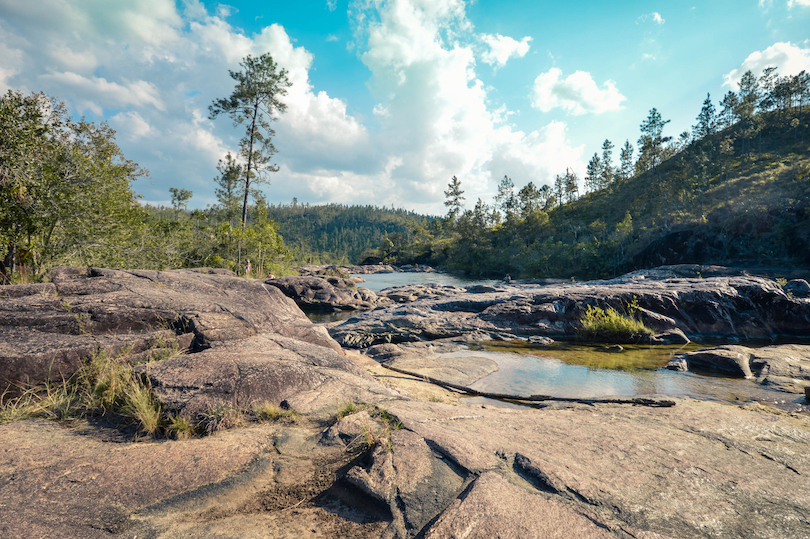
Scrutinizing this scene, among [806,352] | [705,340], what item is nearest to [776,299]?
[705,340]

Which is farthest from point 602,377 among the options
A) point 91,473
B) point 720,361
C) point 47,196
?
point 47,196

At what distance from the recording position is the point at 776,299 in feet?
40.5

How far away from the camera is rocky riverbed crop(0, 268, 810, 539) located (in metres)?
2.36

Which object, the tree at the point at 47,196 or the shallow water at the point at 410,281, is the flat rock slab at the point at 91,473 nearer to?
the tree at the point at 47,196

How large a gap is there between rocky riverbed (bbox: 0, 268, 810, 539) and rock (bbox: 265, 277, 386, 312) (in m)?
14.9

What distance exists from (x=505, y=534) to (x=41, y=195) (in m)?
13.2

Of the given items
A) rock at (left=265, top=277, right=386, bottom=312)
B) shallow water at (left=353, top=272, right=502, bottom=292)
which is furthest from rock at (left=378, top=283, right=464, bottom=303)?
shallow water at (left=353, top=272, right=502, bottom=292)

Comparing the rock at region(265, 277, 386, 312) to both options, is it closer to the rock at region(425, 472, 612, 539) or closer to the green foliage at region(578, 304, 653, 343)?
the green foliage at region(578, 304, 653, 343)

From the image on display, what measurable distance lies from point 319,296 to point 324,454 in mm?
19499

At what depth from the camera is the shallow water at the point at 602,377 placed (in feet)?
22.0

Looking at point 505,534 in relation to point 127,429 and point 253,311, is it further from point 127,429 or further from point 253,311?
point 253,311

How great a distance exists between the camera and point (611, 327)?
37.0 feet

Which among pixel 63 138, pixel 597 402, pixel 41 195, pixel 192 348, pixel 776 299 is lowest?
pixel 597 402

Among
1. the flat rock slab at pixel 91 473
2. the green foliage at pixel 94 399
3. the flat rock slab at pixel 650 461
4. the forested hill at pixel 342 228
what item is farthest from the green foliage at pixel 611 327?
the forested hill at pixel 342 228
